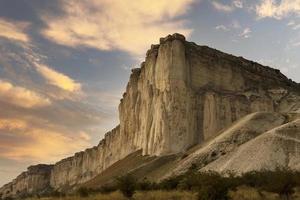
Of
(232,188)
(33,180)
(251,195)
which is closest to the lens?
(251,195)

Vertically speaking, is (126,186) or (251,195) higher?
(126,186)

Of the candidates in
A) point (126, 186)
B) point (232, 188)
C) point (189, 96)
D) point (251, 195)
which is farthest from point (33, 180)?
point (251, 195)

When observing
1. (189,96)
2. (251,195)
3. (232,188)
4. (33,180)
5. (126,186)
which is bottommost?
(251,195)

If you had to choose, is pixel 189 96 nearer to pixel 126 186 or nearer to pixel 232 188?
pixel 126 186

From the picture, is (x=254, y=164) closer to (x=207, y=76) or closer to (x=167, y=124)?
(x=167, y=124)

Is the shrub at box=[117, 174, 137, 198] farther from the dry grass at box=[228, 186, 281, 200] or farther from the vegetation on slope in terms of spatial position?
the dry grass at box=[228, 186, 281, 200]

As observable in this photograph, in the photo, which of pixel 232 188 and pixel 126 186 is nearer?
pixel 232 188

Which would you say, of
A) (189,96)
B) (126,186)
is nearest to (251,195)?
(126,186)

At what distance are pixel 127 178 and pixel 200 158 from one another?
24.9 m

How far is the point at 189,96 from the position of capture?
89000 millimetres

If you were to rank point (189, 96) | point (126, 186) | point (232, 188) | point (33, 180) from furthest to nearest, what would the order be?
point (33, 180), point (189, 96), point (126, 186), point (232, 188)

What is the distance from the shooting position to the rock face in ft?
283

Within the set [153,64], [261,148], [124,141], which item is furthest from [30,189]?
[261,148]

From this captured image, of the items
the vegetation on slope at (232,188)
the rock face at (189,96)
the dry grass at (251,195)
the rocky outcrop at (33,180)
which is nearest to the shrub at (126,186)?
the vegetation on slope at (232,188)
